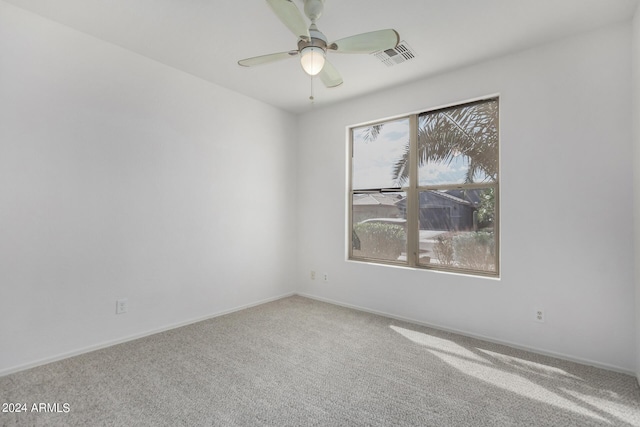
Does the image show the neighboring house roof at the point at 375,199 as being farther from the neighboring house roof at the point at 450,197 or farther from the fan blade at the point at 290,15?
the fan blade at the point at 290,15

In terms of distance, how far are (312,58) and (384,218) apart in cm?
238

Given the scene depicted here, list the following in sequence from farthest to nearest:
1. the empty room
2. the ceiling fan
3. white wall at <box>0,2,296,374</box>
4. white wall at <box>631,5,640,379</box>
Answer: white wall at <box>0,2,296,374</box> → white wall at <box>631,5,640,379</box> → the empty room → the ceiling fan

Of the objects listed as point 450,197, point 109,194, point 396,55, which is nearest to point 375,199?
point 450,197

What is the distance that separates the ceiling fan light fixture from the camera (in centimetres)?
197

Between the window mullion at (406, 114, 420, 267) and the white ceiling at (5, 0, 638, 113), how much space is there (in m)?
0.67

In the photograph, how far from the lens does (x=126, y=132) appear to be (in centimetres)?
291

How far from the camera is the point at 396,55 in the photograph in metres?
2.93

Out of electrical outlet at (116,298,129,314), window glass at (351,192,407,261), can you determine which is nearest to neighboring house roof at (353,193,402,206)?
window glass at (351,192,407,261)

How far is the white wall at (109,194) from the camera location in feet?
7.72

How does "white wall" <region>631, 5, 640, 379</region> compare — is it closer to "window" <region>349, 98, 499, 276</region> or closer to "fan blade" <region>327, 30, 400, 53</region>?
"window" <region>349, 98, 499, 276</region>

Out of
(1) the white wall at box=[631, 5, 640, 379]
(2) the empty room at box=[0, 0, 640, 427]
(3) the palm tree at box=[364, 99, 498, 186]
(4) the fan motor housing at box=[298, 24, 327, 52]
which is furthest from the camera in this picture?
(3) the palm tree at box=[364, 99, 498, 186]

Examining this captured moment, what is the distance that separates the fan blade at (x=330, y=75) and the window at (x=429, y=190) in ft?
5.00

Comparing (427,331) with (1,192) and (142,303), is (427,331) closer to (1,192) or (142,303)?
(142,303)

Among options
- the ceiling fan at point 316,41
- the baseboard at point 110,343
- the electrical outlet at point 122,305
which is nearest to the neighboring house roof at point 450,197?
the ceiling fan at point 316,41
